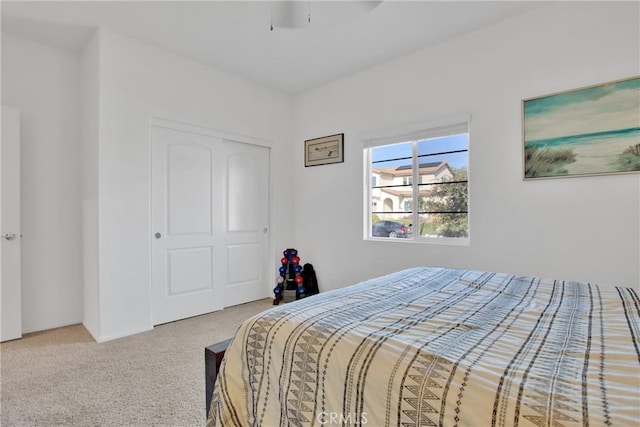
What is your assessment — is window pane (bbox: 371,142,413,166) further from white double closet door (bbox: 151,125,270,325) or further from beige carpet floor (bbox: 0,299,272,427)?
beige carpet floor (bbox: 0,299,272,427)

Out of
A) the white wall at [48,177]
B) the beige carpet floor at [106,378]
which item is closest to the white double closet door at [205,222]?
the beige carpet floor at [106,378]

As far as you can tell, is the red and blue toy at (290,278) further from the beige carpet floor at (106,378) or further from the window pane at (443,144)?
the window pane at (443,144)

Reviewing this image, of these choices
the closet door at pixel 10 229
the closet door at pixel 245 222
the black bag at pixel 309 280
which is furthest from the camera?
the black bag at pixel 309 280

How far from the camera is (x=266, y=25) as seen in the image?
8.94 ft

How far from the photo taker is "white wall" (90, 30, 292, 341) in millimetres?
2732

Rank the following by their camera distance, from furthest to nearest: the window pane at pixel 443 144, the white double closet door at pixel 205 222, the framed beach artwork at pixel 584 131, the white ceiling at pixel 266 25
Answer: the white double closet door at pixel 205 222
the window pane at pixel 443 144
the white ceiling at pixel 266 25
the framed beach artwork at pixel 584 131

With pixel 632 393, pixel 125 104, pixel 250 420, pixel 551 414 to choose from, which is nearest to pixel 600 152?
pixel 632 393

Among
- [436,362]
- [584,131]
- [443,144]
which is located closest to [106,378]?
[436,362]

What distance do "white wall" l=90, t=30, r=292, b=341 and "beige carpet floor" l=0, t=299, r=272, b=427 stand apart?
0.33 meters

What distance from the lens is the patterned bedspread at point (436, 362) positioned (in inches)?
28.1

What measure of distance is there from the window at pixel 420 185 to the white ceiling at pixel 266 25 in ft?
2.73

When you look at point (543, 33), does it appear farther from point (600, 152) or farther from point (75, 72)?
point (75, 72)

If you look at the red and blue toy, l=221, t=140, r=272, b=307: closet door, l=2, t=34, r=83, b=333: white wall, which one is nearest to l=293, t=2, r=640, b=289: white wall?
the red and blue toy
